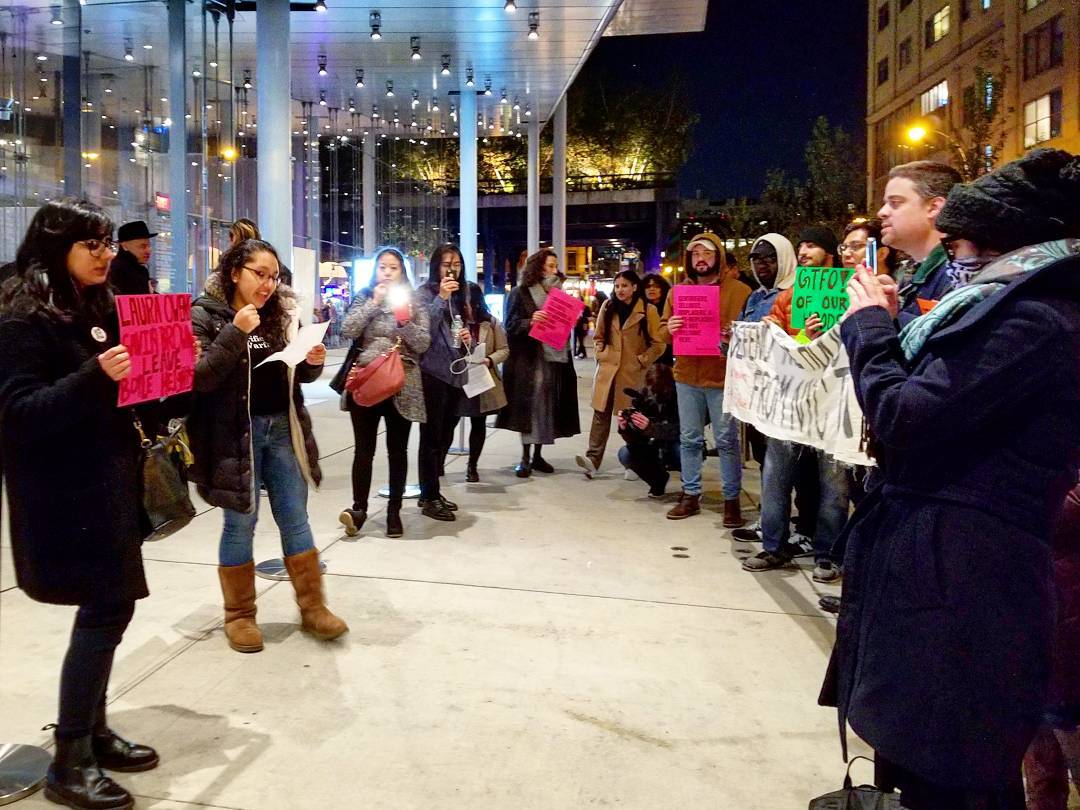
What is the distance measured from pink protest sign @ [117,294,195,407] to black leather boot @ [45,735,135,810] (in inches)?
44.0

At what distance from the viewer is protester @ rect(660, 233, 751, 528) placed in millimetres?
6477

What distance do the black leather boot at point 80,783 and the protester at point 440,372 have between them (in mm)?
3783

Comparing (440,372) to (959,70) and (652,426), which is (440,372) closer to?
(652,426)

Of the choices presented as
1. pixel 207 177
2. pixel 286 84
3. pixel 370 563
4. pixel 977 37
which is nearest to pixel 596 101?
pixel 977 37

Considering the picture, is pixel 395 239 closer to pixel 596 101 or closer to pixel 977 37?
pixel 596 101

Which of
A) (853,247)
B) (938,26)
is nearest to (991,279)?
(853,247)

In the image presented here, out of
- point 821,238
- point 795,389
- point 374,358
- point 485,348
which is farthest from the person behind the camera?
point 485,348

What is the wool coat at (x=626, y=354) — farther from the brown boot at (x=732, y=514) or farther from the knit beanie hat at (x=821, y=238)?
the knit beanie hat at (x=821, y=238)

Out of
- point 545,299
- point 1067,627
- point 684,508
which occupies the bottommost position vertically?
A: point 684,508

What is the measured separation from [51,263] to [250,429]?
4.84 ft

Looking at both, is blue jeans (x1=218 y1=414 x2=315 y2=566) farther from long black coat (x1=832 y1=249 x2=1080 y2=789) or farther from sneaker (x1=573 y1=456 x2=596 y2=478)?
sneaker (x1=573 y1=456 x2=596 y2=478)

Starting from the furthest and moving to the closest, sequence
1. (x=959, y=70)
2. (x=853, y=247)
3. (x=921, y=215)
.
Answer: (x=959, y=70), (x=853, y=247), (x=921, y=215)

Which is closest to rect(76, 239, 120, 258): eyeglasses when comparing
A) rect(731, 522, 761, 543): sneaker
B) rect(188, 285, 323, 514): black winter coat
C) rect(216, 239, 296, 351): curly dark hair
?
rect(188, 285, 323, 514): black winter coat

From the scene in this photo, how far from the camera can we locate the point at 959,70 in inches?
1772
